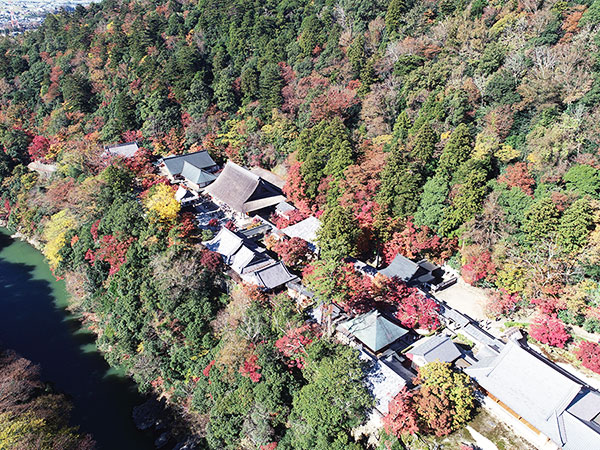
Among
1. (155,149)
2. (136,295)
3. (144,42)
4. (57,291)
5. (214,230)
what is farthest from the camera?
(144,42)

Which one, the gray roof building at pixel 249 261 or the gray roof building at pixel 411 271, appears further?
the gray roof building at pixel 249 261

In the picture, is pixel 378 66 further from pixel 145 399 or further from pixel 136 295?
pixel 145 399

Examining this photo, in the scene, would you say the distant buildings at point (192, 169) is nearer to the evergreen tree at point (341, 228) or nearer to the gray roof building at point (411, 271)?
the evergreen tree at point (341, 228)

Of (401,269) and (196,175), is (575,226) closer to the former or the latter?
(401,269)

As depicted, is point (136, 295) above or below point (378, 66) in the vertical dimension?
below

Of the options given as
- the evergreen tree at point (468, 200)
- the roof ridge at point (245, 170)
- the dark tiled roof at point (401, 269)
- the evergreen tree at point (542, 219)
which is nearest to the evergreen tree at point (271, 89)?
the roof ridge at point (245, 170)

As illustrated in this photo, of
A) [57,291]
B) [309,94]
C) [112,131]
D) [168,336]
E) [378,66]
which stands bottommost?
[57,291]

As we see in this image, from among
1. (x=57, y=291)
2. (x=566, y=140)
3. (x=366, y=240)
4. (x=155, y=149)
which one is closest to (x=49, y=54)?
(x=155, y=149)
